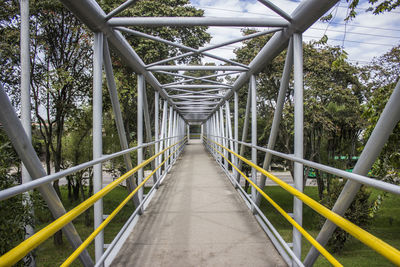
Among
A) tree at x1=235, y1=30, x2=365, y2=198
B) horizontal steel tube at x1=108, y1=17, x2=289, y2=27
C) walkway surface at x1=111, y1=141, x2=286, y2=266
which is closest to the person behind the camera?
walkway surface at x1=111, y1=141, x2=286, y2=266

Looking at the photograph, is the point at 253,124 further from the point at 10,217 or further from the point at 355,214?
the point at 355,214

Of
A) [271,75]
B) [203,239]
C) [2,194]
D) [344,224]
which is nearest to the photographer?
[2,194]

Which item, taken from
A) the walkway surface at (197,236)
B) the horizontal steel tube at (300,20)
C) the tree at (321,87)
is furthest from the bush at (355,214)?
the horizontal steel tube at (300,20)

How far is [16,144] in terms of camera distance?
5.41 ft

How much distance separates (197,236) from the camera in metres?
3.28

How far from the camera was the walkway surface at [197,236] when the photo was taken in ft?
8.89

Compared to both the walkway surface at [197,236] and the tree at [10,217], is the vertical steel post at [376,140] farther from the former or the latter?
the tree at [10,217]

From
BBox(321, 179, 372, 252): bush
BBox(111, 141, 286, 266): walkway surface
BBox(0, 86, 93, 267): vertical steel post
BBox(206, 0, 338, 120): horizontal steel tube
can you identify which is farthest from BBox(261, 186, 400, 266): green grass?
BBox(0, 86, 93, 267): vertical steel post

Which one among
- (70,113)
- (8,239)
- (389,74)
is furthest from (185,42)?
(8,239)

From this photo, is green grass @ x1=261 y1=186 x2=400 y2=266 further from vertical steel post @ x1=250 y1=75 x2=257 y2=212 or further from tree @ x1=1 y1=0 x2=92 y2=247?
tree @ x1=1 y1=0 x2=92 y2=247

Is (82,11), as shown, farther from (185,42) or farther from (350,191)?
(185,42)

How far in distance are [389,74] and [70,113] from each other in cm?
928

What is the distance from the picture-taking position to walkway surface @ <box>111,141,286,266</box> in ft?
8.89

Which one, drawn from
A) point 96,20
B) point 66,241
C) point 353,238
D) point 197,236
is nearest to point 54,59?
point 96,20
